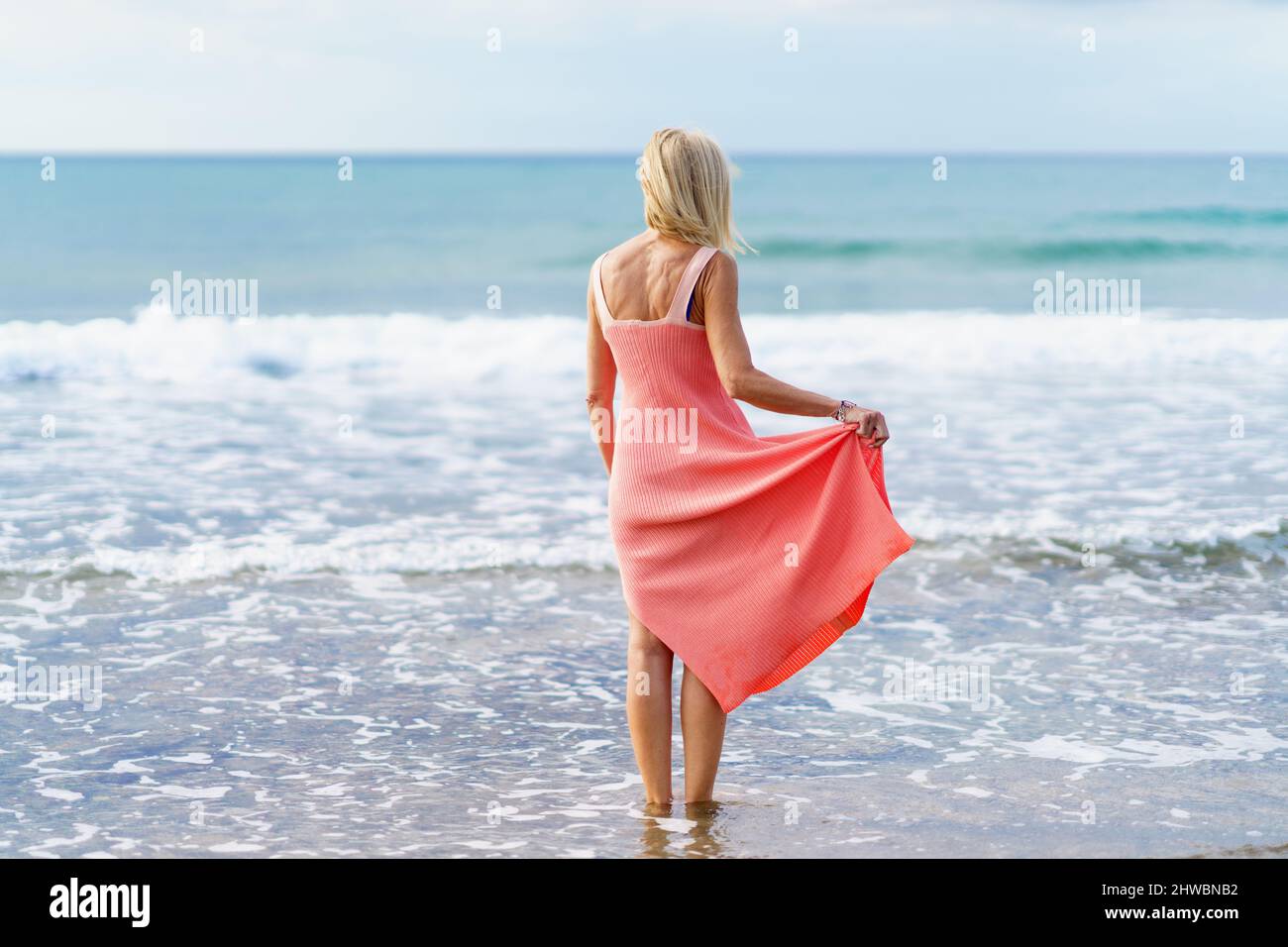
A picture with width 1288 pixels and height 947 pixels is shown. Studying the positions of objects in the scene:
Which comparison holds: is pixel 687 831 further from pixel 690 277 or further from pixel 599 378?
pixel 690 277

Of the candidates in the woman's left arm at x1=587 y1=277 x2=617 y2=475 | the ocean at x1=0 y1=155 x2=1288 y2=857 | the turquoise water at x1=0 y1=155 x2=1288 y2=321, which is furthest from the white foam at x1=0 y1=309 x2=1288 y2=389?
the woman's left arm at x1=587 y1=277 x2=617 y2=475

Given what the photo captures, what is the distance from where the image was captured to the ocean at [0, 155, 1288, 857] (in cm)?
422

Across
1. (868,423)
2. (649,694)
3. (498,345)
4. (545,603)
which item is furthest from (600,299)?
(498,345)

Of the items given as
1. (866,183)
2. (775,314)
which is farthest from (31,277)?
(866,183)

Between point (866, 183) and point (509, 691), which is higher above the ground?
point (866, 183)

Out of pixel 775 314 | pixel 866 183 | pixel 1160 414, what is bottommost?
Result: pixel 1160 414

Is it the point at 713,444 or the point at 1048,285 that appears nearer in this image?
the point at 713,444

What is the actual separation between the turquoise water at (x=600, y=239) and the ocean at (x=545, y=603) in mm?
4218

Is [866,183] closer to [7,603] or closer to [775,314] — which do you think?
[775,314]

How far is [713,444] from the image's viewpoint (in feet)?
12.6

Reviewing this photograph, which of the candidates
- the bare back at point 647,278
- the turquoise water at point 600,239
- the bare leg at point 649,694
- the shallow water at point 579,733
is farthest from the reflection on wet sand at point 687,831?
the turquoise water at point 600,239

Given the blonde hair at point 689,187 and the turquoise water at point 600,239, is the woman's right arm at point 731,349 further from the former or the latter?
the turquoise water at point 600,239

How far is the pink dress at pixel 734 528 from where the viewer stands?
12.6 ft
